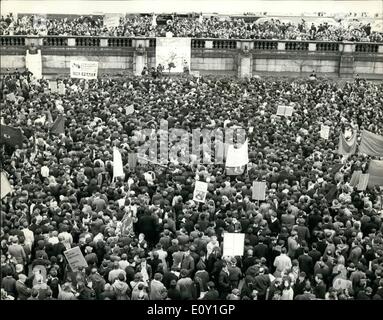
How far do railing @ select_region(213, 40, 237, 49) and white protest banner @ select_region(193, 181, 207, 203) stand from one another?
68.9 feet

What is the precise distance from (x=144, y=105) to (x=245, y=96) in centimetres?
445

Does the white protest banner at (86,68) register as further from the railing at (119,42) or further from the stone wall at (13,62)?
the railing at (119,42)

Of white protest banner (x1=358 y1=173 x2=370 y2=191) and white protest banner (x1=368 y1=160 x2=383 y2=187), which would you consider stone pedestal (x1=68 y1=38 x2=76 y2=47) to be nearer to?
white protest banner (x1=368 y1=160 x2=383 y2=187)

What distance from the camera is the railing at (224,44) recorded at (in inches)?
1385

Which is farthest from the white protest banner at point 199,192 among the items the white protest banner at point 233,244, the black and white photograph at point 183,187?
the white protest banner at point 233,244

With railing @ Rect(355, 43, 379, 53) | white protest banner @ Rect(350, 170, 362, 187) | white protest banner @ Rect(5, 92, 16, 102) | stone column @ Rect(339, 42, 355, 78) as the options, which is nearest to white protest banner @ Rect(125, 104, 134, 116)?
white protest banner @ Rect(5, 92, 16, 102)

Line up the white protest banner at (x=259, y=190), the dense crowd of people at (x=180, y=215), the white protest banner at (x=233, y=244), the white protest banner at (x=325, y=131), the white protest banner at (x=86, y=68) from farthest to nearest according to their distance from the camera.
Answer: the white protest banner at (x=86, y=68)
the white protest banner at (x=325, y=131)
the white protest banner at (x=259, y=190)
the white protest banner at (x=233, y=244)
the dense crowd of people at (x=180, y=215)

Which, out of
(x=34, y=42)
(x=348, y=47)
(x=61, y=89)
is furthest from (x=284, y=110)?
(x=34, y=42)

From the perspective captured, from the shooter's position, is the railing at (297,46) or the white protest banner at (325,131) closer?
the white protest banner at (325,131)

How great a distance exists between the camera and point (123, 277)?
38.4 feet

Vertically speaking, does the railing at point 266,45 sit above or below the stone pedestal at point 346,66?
above

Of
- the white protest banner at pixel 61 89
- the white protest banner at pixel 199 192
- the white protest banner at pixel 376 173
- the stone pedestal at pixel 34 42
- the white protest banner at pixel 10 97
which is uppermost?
the stone pedestal at pixel 34 42

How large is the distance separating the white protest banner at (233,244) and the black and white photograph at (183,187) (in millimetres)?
32

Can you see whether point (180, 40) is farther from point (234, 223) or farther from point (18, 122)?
point (234, 223)
